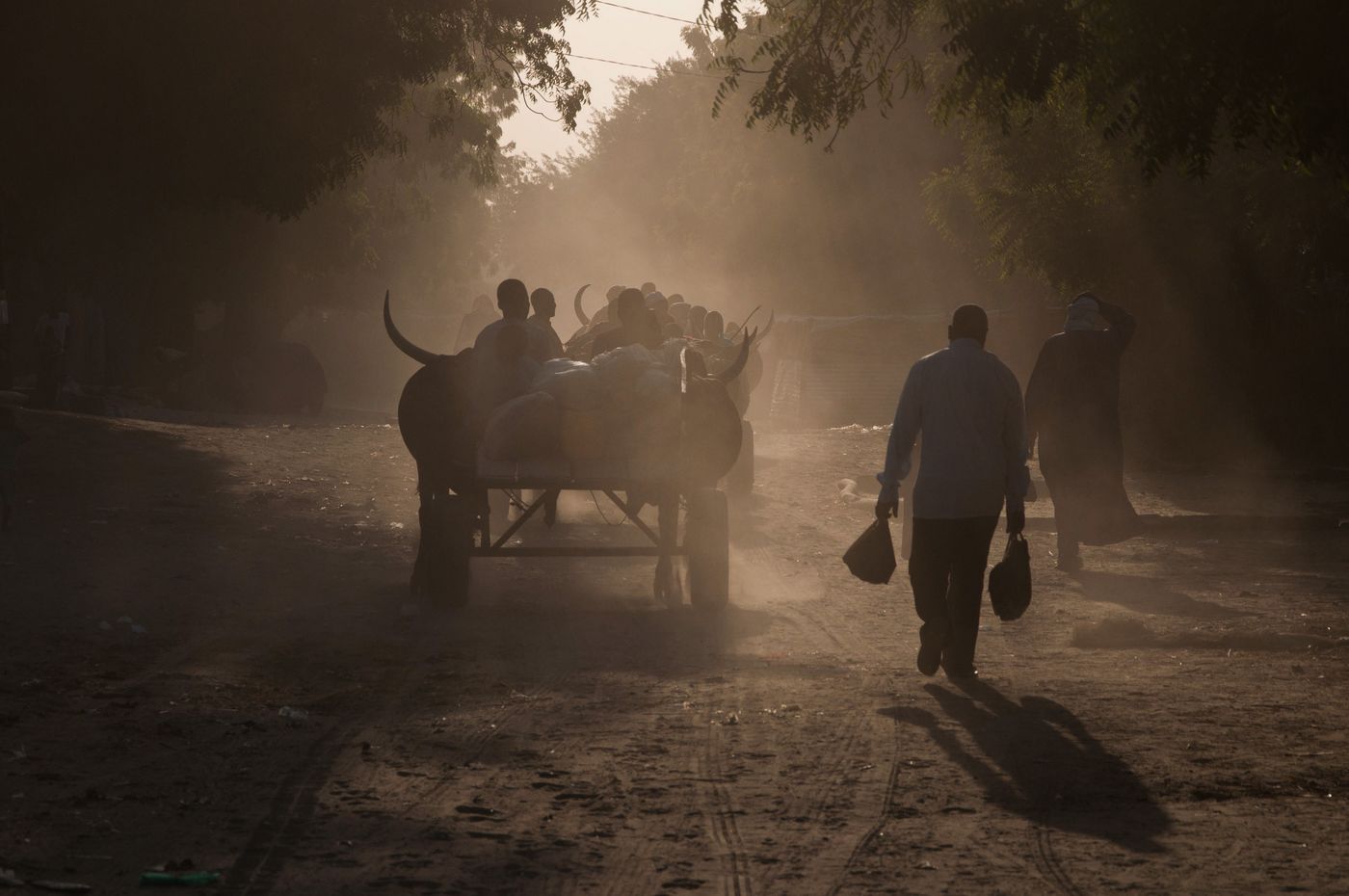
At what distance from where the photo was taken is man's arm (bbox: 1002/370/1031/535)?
877 centimetres

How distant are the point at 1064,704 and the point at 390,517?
9.57 meters

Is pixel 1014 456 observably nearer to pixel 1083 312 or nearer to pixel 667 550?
pixel 667 550

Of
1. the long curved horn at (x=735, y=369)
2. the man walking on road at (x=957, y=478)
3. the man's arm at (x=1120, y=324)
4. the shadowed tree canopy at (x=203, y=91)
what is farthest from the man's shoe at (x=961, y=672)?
the shadowed tree canopy at (x=203, y=91)

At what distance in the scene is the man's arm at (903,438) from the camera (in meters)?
8.73

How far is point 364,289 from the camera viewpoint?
5872 centimetres

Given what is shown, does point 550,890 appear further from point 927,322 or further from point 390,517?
point 927,322

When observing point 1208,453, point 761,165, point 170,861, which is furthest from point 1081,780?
point 761,165

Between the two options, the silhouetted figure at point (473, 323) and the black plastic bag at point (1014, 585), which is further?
the silhouetted figure at point (473, 323)

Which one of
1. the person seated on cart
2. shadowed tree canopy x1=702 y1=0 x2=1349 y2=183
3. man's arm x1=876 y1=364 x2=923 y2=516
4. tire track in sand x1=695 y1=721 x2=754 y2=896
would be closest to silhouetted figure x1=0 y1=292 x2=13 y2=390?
the person seated on cart

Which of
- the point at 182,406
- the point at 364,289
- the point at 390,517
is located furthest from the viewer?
the point at 364,289

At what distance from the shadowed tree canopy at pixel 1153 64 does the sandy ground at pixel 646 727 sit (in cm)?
260

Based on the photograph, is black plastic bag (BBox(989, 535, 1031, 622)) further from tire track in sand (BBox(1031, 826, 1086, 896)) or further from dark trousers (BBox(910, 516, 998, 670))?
tire track in sand (BBox(1031, 826, 1086, 896))

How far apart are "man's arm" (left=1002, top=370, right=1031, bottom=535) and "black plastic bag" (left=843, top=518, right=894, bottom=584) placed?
1.97ft

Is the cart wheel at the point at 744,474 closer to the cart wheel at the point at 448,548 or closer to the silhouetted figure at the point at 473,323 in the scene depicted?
the silhouetted figure at the point at 473,323
